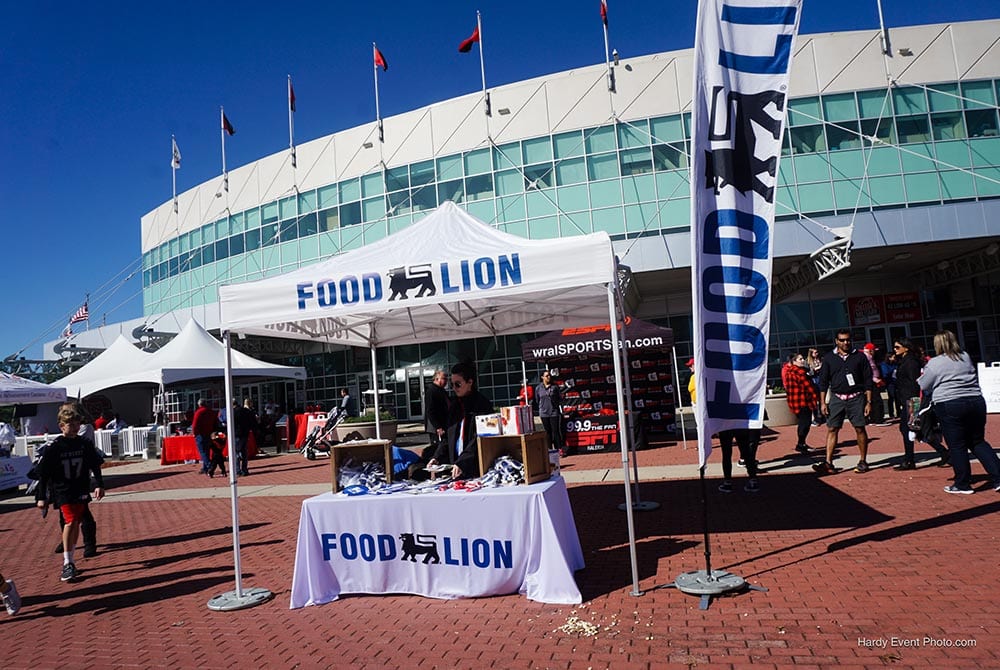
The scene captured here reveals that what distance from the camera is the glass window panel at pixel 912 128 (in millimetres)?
22547

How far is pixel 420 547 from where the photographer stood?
5203mm

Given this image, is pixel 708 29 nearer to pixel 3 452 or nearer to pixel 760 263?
pixel 760 263

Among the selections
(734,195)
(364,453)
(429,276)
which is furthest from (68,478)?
(734,195)

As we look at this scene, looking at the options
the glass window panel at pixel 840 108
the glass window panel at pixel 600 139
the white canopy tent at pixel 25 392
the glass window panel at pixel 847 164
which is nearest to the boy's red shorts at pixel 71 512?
the white canopy tent at pixel 25 392

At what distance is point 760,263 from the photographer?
4.89 meters

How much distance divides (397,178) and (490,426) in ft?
76.5

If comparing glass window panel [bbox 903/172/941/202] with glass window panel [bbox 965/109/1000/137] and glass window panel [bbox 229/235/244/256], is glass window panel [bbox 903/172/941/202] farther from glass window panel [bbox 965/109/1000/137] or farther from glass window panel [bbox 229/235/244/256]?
glass window panel [bbox 229/235/244/256]

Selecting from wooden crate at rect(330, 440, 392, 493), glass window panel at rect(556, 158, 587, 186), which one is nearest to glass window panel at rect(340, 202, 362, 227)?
glass window panel at rect(556, 158, 587, 186)

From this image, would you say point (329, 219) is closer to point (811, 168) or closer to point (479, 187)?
point (479, 187)

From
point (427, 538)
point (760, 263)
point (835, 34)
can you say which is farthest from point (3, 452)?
point (835, 34)

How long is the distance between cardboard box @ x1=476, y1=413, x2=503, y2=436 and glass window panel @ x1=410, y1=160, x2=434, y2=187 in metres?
22.2

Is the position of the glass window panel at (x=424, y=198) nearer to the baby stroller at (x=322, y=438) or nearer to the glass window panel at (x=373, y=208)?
the glass window panel at (x=373, y=208)

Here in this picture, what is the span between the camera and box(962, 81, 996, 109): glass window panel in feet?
73.9

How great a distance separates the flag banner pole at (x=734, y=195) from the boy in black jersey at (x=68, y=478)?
6260 mm
